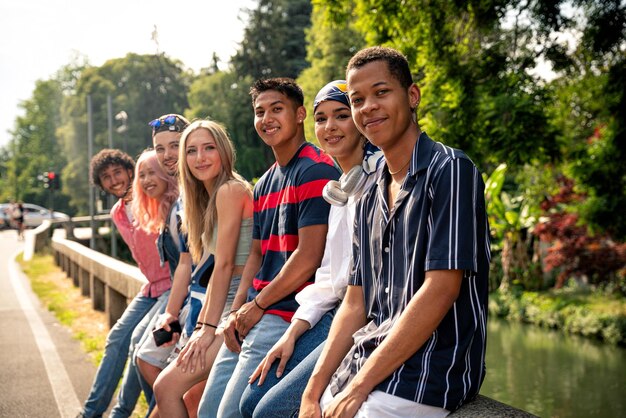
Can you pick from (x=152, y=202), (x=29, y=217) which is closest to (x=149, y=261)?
(x=152, y=202)

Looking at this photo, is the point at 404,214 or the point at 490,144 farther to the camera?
the point at 490,144

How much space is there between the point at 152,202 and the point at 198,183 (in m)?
1.02

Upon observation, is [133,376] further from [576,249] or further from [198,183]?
[576,249]

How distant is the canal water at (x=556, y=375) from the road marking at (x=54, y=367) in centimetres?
874

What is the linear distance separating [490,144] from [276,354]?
27.2ft

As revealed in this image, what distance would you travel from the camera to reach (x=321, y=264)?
3.34m

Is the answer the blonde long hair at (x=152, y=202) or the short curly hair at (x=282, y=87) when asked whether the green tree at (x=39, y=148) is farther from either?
the short curly hair at (x=282, y=87)

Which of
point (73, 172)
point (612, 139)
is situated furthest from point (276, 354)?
point (73, 172)

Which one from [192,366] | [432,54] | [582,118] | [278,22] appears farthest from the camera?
[278,22]

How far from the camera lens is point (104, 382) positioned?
5.27m

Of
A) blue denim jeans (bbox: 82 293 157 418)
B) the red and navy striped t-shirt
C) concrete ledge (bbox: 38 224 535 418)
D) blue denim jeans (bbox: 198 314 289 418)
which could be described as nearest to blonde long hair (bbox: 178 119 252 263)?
the red and navy striped t-shirt

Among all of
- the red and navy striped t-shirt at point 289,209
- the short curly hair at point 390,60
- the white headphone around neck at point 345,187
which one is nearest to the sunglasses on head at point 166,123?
the red and navy striped t-shirt at point 289,209

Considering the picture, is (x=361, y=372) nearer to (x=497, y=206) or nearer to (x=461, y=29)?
(x=461, y=29)

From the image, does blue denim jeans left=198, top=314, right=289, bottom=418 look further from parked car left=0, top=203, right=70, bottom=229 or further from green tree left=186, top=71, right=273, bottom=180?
parked car left=0, top=203, right=70, bottom=229
